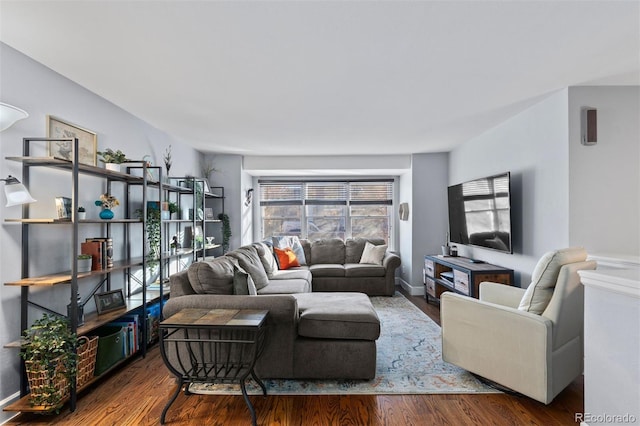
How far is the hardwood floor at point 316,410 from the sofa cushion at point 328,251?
3.76 meters

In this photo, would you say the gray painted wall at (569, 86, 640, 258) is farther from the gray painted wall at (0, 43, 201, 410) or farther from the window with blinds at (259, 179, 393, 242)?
the gray painted wall at (0, 43, 201, 410)

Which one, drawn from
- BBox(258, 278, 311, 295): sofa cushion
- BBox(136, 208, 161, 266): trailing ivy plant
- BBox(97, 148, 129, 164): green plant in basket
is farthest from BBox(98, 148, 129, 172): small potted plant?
BBox(258, 278, 311, 295): sofa cushion

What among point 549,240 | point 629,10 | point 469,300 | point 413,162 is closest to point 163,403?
point 469,300

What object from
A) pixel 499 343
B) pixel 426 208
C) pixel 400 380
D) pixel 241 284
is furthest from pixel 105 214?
pixel 426 208

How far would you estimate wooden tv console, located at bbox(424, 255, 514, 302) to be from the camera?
372 cm

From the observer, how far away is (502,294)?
3.00m

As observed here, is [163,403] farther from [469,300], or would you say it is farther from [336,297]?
[469,300]

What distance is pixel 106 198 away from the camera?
2.93m

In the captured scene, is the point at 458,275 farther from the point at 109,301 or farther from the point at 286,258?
the point at 109,301

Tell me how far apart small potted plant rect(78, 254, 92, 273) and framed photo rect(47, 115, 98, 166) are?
2.59ft

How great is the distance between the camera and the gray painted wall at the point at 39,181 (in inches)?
85.7

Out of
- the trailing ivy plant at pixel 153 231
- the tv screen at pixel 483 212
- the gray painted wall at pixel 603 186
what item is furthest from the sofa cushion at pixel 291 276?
the gray painted wall at pixel 603 186

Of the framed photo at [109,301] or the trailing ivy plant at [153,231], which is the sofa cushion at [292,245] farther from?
the framed photo at [109,301]

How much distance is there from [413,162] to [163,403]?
4864 millimetres
